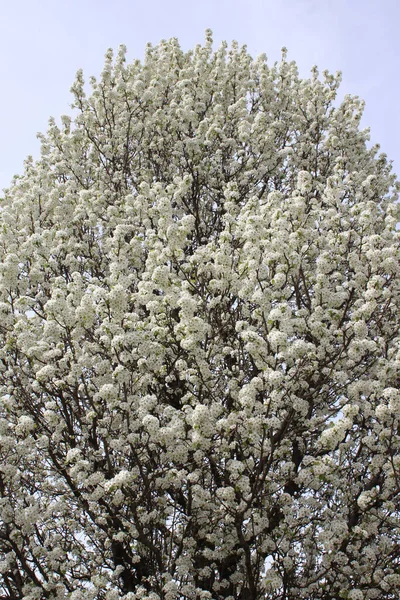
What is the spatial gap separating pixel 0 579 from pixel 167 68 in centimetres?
1508

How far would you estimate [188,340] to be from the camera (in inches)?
339

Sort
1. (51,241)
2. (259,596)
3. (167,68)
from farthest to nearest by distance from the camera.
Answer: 1. (167,68)
2. (51,241)
3. (259,596)

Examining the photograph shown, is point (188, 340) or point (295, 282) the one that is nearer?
point (188, 340)

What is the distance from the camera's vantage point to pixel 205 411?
8242 millimetres

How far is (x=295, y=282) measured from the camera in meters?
10.4

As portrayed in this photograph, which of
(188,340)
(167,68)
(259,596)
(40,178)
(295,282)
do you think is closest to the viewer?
(188,340)

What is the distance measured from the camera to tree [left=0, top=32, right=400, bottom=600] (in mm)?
8875

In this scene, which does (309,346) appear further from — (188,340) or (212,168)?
(212,168)

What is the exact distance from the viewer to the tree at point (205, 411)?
888cm

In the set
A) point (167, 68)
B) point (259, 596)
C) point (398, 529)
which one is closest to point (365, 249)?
point (398, 529)

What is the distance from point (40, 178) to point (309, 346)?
9.78 m

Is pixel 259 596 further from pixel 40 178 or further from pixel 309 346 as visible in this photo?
pixel 40 178

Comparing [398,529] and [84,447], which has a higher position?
[84,447]

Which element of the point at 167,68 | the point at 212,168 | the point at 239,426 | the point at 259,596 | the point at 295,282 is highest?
the point at 167,68
